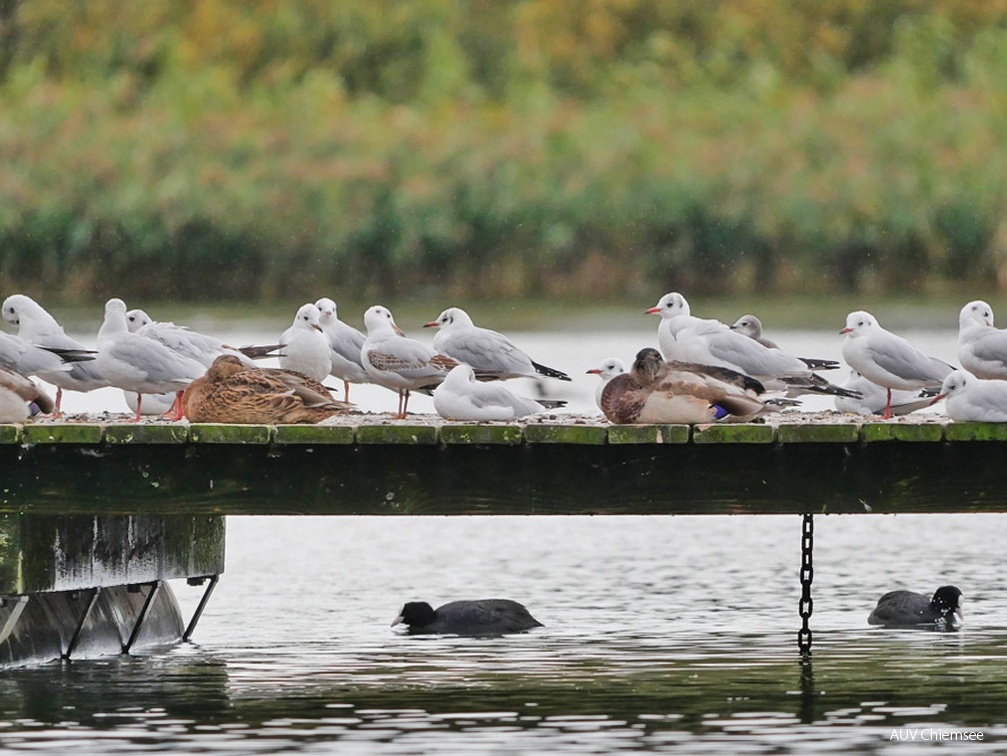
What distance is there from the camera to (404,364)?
47.4 feet

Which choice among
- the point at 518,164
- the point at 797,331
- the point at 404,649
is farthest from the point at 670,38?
the point at 404,649

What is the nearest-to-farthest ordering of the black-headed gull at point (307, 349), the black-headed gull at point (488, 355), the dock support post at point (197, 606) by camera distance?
the black-headed gull at point (488, 355) < the black-headed gull at point (307, 349) < the dock support post at point (197, 606)

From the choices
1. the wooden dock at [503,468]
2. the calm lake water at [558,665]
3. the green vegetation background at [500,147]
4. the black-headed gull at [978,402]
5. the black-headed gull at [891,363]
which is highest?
the green vegetation background at [500,147]

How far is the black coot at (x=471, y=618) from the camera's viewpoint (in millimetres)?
15797

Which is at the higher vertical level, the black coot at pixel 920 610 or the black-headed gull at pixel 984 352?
the black-headed gull at pixel 984 352

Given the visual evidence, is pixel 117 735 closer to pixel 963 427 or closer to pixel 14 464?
pixel 14 464

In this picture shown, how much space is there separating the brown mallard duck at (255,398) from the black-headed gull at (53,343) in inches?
35.0

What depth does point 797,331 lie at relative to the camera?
1431 inches

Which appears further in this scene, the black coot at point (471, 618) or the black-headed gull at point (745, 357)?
the black coot at point (471, 618)

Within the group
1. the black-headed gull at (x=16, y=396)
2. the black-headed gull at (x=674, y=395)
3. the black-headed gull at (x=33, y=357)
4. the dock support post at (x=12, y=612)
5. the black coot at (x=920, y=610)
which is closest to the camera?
the black-headed gull at (x=674, y=395)

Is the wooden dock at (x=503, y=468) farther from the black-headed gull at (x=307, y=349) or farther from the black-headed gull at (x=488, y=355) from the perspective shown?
the black-headed gull at (x=307, y=349)

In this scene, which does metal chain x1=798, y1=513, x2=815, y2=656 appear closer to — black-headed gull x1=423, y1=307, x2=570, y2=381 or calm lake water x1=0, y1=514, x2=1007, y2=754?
calm lake water x1=0, y1=514, x2=1007, y2=754

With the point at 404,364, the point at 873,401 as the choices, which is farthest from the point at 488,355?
the point at 873,401

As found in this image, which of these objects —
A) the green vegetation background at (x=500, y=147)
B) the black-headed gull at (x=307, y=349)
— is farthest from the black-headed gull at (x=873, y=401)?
the green vegetation background at (x=500, y=147)
